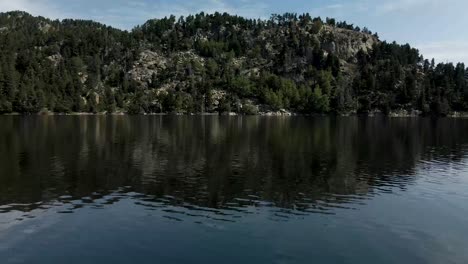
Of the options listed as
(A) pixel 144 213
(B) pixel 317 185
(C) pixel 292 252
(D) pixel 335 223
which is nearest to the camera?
(C) pixel 292 252

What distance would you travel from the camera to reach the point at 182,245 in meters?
37.7

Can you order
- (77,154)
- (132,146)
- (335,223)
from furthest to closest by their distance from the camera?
(132,146), (77,154), (335,223)

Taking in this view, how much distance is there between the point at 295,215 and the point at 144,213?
1496cm

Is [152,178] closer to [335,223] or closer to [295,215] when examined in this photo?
[295,215]

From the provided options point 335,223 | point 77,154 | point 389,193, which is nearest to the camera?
point 335,223

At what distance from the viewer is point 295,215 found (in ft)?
157

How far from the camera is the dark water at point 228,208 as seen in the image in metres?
36.6

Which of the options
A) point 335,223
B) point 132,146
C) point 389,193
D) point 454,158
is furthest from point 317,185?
point 132,146

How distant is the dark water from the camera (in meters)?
36.6

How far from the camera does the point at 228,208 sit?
1981 inches

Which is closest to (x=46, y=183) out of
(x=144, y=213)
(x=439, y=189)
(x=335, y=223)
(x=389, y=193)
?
(x=144, y=213)

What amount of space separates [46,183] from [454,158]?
251ft

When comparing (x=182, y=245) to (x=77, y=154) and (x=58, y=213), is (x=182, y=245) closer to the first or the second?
(x=58, y=213)

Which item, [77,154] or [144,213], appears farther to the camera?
[77,154]
